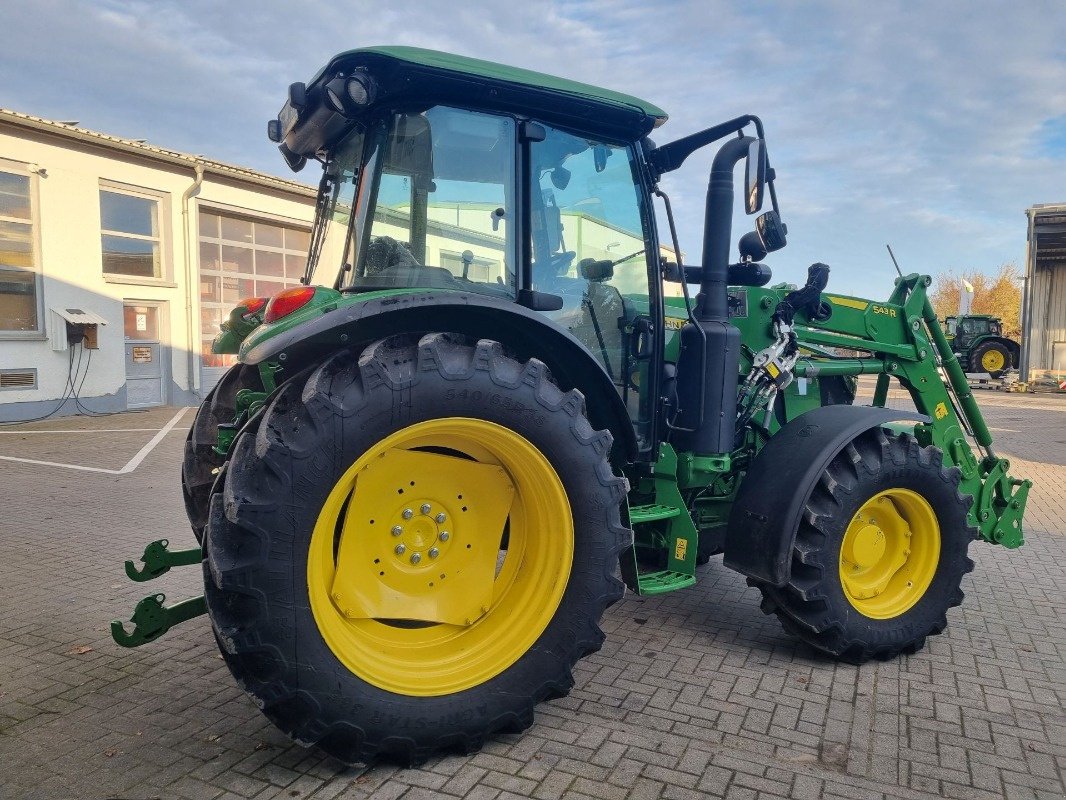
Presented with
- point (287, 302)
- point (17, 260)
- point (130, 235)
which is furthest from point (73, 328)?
point (287, 302)

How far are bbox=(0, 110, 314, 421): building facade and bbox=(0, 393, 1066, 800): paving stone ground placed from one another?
973 centimetres

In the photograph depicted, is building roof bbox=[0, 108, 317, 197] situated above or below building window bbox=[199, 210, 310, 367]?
above

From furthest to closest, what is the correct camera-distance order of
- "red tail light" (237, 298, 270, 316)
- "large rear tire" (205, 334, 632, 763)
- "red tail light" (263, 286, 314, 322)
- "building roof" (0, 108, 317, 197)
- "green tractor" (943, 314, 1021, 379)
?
"green tractor" (943, 314, 1021, 379), "building roof" (0, 108, 317, 197), "red tail light" (237, 298, 270, 316), "red tail light" (263, 286, 314, 322), "large rear tire" (205, 334, 632, 763)

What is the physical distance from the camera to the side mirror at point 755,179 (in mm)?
3271

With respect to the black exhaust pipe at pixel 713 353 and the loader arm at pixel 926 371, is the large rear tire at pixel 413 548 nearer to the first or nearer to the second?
the black exhaust pipe at pixel 713 353

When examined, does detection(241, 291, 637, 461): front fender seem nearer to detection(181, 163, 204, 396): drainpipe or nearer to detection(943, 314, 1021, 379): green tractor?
detection(181, 163, 204, 396): drainpipe

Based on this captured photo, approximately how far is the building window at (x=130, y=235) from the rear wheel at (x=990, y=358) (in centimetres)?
2432

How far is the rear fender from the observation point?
11.6ft

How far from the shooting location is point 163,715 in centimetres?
311

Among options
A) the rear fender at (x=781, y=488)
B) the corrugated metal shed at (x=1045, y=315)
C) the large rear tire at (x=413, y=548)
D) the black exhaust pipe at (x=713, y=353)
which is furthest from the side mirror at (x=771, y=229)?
the corrugated metal shed at (x=1045, y=315)

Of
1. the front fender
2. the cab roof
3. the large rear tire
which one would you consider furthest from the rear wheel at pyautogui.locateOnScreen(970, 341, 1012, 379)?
the large rear tire

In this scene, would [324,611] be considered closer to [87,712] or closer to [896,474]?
[87,712]

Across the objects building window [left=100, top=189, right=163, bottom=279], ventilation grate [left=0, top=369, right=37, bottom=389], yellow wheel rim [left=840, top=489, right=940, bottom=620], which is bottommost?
yellow wheel rim [left=840, top=489, right=940, bottom=620]

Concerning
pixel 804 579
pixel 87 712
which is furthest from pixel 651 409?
pixel 87 712
